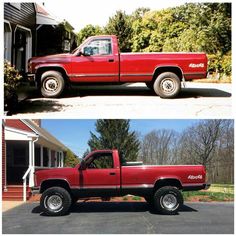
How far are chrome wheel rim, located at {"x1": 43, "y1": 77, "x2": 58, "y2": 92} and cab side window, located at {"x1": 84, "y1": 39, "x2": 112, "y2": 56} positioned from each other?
1055 millimetres

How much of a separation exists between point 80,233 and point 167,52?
4708mm

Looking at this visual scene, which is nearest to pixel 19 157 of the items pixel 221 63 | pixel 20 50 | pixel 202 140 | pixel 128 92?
pixel 202 140

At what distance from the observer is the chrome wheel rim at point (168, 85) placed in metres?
9.30

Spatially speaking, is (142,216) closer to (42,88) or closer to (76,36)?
(42,88)

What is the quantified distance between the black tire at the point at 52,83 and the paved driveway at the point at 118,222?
2.99 metres

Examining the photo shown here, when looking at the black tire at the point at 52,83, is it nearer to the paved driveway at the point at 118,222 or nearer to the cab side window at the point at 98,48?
the cab side window at the point at 98,48

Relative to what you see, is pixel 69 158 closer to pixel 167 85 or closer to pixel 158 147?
pixel 158 147

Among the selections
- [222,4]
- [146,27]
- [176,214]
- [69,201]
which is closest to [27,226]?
[69,201]

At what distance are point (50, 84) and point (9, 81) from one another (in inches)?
39.5

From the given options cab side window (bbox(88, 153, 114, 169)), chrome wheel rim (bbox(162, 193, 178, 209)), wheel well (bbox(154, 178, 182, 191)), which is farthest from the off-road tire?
chrome wheel rim (bbox(162, 193, 178, 209))

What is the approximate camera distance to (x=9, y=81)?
870cm

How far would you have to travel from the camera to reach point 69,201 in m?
9.18

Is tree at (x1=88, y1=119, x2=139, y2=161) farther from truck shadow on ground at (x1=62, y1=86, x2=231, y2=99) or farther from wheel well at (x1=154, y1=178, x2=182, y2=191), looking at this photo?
wheel well at (x1=154, y1=178, x2=182, y2=191)

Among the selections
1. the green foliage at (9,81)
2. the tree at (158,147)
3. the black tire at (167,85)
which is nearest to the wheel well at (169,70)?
the black tire at (167,85)
